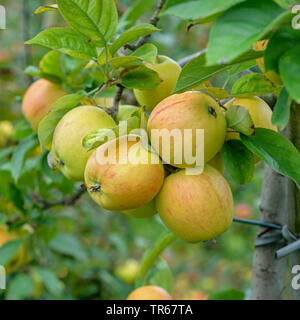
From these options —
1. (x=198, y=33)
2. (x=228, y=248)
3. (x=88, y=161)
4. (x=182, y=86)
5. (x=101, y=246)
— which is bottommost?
(x=228, y=248)

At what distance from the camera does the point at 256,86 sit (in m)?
0.57

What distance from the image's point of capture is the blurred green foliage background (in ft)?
3.64

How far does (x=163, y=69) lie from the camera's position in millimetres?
641

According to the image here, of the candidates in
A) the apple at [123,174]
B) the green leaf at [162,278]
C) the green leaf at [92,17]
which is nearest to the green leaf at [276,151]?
the apple at [123,174]

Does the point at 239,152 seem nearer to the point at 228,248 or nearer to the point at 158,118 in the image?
the point at 158,118

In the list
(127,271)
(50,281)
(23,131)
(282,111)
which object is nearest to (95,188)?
(282,111)

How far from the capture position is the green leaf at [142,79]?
0.60 m

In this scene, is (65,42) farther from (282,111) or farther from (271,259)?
(271,259)

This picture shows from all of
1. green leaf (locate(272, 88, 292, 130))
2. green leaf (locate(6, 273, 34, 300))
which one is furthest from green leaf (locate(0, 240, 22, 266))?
green leaf (locate(272, 88, 292, 130))

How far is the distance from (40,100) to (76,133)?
0.95 ft

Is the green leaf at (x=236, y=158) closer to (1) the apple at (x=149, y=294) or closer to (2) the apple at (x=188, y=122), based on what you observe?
(2) the apple at (x=188, y=122)

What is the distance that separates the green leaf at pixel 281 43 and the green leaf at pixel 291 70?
0.4 inches

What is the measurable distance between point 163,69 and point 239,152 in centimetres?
17
